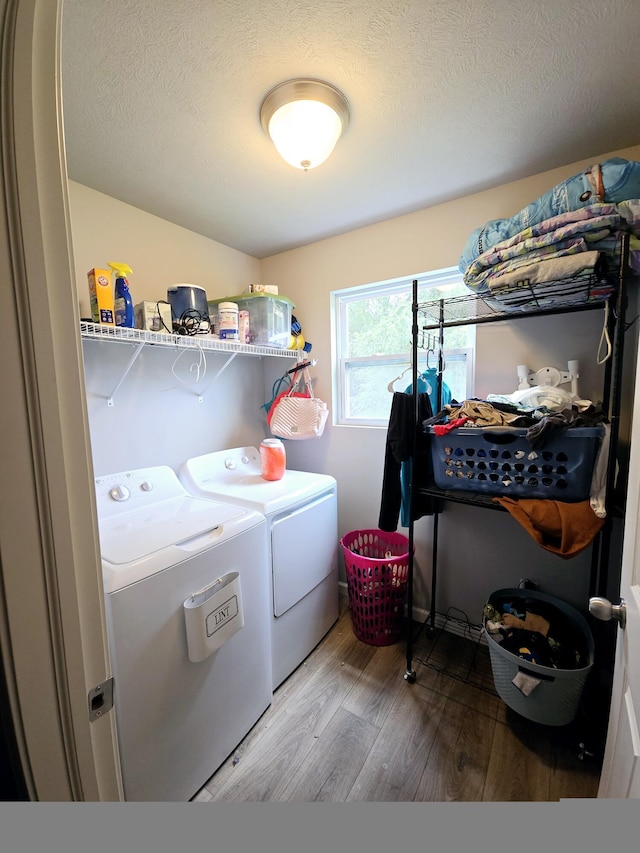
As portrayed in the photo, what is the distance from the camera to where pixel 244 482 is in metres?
1.90

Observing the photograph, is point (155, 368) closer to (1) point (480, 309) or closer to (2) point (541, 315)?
(1) point (480, 309)

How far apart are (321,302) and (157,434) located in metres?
1.32

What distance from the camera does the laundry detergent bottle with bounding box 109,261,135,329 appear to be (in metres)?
1.35

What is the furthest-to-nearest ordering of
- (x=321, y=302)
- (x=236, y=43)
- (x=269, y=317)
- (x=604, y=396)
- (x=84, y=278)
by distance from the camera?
(x=321, y=302), (x=269, y=317), (x=84, y=278), (x=604, y=396), (x=236, y=43)

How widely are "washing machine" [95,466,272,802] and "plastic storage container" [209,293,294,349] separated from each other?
0.99m

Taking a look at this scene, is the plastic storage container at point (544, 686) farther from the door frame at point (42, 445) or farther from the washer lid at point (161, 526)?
the door frame at point (42, 445)

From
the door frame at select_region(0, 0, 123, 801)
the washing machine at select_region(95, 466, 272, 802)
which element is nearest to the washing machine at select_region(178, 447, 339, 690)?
the washing machine at select_region(95, 466, 272, 802)

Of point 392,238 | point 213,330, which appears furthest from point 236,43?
point 392,238

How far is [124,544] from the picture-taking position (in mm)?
1133

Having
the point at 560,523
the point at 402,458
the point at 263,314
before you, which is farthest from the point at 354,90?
the point at 560,523

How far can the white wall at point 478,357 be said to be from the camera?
1.55 metres

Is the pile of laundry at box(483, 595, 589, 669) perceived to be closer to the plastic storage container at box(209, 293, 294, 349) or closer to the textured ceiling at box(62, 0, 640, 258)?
the plastic storage container at box(209, 293, 294, 349)

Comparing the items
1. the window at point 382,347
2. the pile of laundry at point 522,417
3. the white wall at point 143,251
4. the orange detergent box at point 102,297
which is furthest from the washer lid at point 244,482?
the white wall at point 143,251

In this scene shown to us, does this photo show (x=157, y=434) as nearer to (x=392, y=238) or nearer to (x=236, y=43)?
(x=236, y=43)
